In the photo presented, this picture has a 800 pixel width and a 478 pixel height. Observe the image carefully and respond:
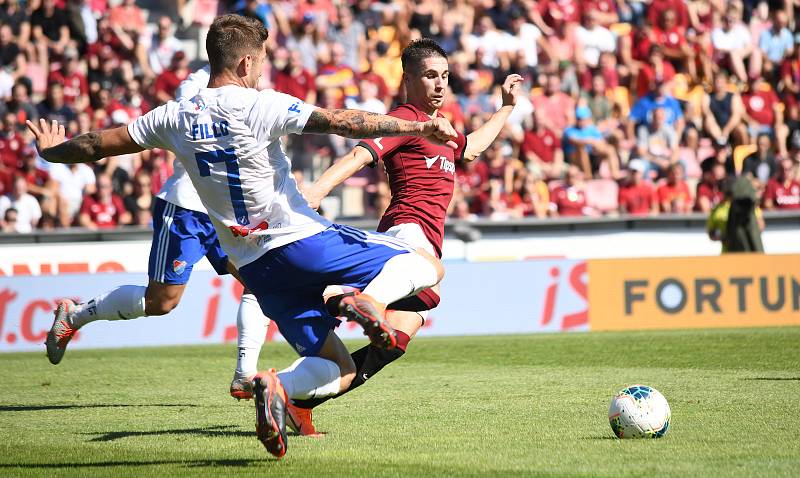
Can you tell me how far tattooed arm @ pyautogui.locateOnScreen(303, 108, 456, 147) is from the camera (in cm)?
585

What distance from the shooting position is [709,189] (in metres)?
20.2

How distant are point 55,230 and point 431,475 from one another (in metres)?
12.9

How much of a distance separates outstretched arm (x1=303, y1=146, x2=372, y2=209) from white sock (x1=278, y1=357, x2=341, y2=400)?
1096 mm

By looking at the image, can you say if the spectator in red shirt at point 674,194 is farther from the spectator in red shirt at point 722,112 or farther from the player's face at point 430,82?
the player's face at point 430,82

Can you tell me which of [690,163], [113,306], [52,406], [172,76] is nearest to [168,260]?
[113,306]

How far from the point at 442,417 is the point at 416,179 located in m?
1.51

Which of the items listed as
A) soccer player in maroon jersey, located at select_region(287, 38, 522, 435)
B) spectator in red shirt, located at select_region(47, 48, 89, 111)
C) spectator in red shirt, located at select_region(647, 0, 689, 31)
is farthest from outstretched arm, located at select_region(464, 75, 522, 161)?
spectator in red shirt, located at select_region(647, 0, 689, 31)

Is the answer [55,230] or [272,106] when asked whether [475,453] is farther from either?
[55,230]

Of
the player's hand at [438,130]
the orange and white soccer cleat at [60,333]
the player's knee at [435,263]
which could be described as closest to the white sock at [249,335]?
the orange and white soccer cleat at [60,333]

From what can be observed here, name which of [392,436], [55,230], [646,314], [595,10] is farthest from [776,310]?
[392,436]

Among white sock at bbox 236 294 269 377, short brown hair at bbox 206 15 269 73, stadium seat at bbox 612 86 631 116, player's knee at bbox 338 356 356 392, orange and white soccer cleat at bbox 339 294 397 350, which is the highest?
short brown hair at bbox 206 15 269 73

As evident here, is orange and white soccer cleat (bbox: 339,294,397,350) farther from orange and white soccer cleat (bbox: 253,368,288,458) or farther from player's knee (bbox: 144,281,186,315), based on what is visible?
player's knee (bbox: 144,281,186,315)

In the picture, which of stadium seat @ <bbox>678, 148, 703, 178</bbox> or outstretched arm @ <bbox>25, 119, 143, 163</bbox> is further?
stadium seat @ <bbox>678, 148, 703, 178</bbox>

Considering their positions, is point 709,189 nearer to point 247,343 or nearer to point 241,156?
point 247,343
